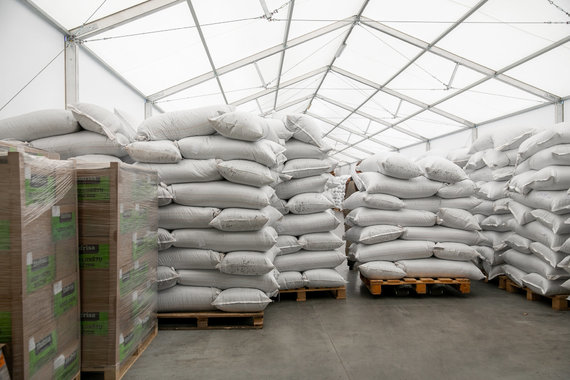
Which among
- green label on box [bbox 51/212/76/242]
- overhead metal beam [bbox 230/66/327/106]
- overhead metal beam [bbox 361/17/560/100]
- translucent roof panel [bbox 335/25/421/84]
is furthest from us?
overhead metal beam [bbox 230/66/327/106]

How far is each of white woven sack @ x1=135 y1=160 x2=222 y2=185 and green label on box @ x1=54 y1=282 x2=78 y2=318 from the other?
4.21 ft

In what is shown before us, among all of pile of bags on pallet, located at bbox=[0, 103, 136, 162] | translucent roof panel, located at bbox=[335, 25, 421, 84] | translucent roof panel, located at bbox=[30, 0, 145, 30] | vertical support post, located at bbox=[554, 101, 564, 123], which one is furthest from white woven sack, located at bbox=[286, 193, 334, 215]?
vertical support post, located at bbox=[554, 101, 564, 123]

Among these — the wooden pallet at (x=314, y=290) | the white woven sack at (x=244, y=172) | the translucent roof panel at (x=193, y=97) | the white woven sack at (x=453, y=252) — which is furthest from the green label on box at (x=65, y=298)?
the translucent roof panel at (x=193, y=97)

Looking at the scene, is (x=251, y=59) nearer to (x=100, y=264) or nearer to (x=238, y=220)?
(x=238, y=220)

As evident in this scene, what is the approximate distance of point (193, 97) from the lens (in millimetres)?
7547

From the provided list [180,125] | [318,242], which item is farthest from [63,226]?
[318,242]

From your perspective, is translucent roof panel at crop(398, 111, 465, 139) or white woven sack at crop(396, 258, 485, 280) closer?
white woven sack at crop(396, 258, 485, 280)

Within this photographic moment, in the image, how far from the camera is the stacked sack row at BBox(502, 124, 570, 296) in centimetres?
339

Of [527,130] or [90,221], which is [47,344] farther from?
[527,130]

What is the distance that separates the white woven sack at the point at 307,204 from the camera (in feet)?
12.4

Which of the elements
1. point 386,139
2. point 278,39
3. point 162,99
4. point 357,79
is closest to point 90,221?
point 162,99

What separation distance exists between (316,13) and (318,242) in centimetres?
550

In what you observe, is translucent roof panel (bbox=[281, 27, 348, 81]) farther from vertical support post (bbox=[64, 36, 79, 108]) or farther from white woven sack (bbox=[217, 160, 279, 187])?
white woven sack (bbox=[217, 160, 279, 187])

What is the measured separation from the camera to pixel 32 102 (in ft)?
12.3
